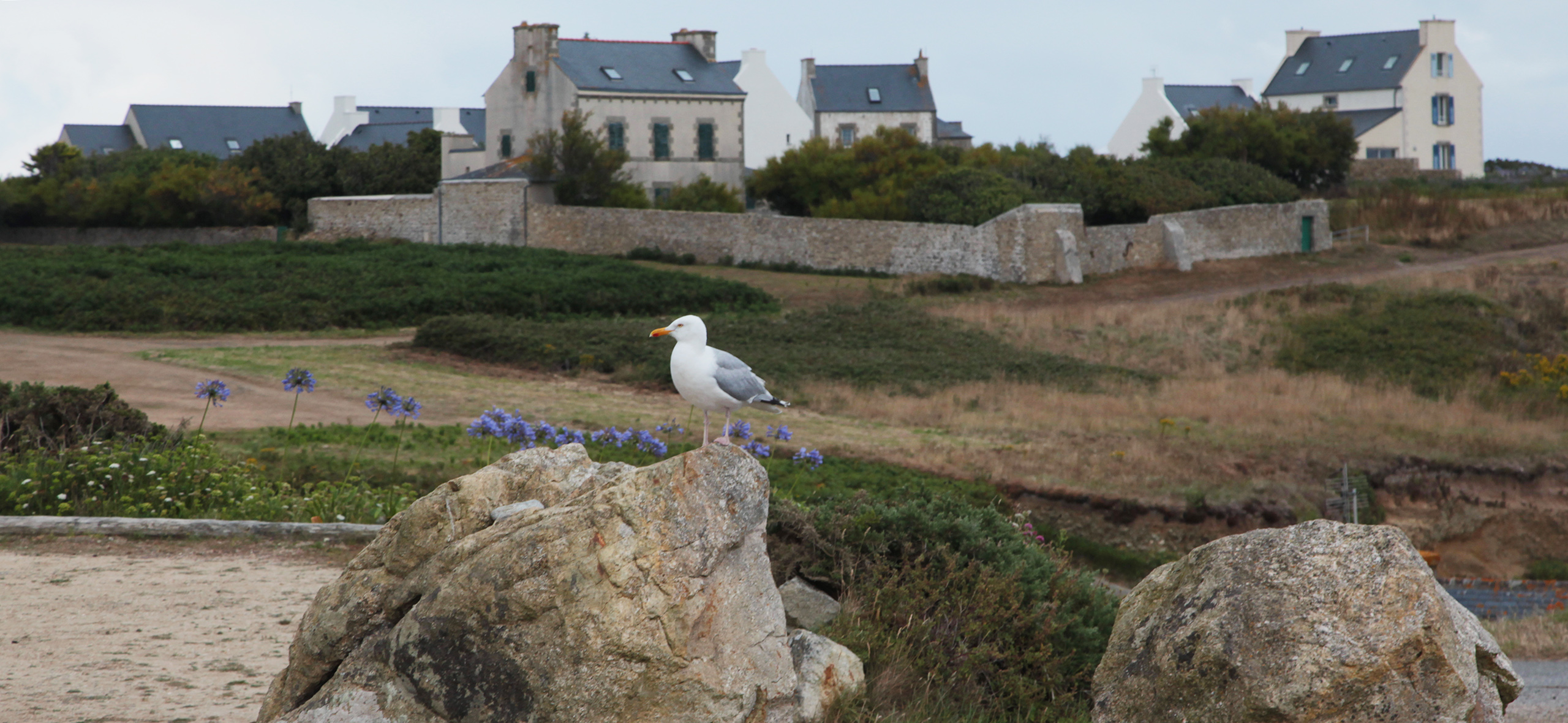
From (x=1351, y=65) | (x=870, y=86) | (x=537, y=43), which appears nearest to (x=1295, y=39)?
(x=1351, y=65)

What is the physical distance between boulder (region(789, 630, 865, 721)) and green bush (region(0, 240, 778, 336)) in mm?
23086

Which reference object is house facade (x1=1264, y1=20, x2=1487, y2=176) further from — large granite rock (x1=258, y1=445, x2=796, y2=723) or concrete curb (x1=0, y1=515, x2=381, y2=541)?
large granite rock (x1=258, y1=445, x2=796, y2=723)

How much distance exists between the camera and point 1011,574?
780cm

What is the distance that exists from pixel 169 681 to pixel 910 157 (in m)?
35.5

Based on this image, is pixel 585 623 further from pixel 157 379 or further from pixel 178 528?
pixel 157 379

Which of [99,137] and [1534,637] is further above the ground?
[99,137]

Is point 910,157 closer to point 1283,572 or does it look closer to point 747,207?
point 747,207

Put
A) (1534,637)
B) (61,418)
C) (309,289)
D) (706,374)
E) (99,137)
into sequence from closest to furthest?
1. (706,374)
2. (1534,637)
3. (61,418)
4. (309,289)
5. (99,137)

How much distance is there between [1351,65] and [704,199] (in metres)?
34.7

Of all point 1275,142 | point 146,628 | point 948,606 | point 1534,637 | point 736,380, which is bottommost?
point 1534,637

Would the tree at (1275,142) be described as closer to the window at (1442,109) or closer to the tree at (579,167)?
the window at (1442,109)

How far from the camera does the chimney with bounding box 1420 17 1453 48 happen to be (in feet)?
188

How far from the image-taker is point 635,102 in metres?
43.8

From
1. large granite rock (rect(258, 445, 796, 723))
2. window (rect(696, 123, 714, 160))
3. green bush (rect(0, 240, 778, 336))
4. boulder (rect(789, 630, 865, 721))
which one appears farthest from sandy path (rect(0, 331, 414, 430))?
window (rect(696, 123, 714, 160))
